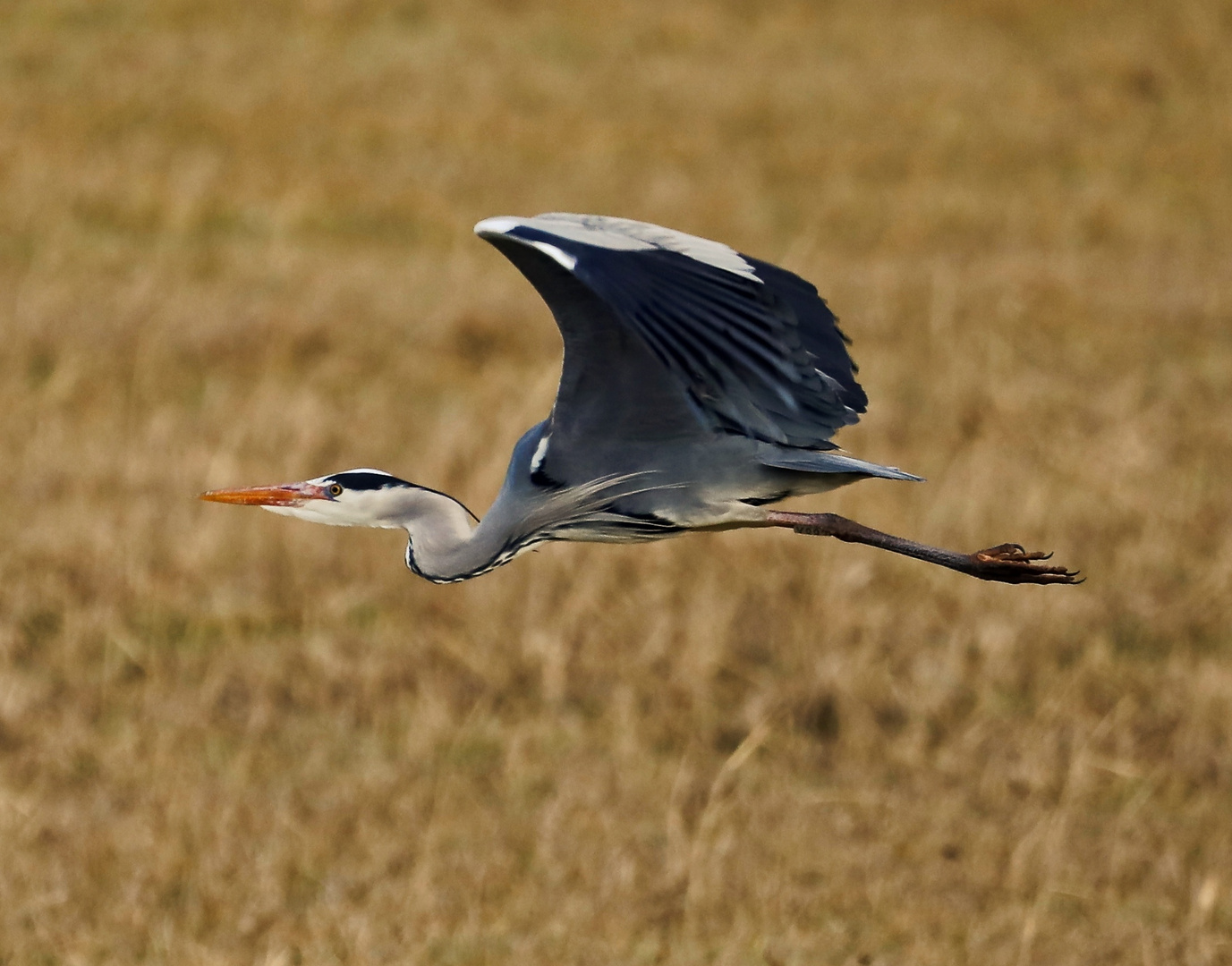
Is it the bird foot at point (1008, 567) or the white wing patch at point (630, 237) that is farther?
the bird foot at point (1008, 567)

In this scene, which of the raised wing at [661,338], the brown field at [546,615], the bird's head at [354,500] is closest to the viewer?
the raised wing at [661,338]

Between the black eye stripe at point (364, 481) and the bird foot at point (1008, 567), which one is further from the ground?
the black eye stripe at point (364, 481)

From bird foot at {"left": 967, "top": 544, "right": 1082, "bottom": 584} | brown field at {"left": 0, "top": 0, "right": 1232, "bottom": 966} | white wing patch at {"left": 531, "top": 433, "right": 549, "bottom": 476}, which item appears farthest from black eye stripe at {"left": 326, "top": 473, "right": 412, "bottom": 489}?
brown field at {"left": 0, "top": 0, "right": 1232, "bottom": 966}

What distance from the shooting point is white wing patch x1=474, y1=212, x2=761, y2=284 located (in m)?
1.69

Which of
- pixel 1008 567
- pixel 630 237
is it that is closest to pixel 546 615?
pixel 1008 567

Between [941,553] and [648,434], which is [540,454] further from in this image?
[941,553]

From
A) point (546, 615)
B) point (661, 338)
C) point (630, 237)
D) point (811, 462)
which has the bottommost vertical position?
point (546, 615)

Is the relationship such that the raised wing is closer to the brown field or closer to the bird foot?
the bird foot

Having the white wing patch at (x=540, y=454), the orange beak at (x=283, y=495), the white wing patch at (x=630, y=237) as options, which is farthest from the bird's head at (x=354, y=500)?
the white wing patch at (x=630, y=237)

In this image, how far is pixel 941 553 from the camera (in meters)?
1.77

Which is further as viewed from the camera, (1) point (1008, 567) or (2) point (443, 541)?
(1) point (1008, 567)

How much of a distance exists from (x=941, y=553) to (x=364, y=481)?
593 mm

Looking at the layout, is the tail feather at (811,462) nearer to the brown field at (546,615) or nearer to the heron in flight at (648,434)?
the heron in flight at (648,434)

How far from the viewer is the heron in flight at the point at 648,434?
166 centimetres
